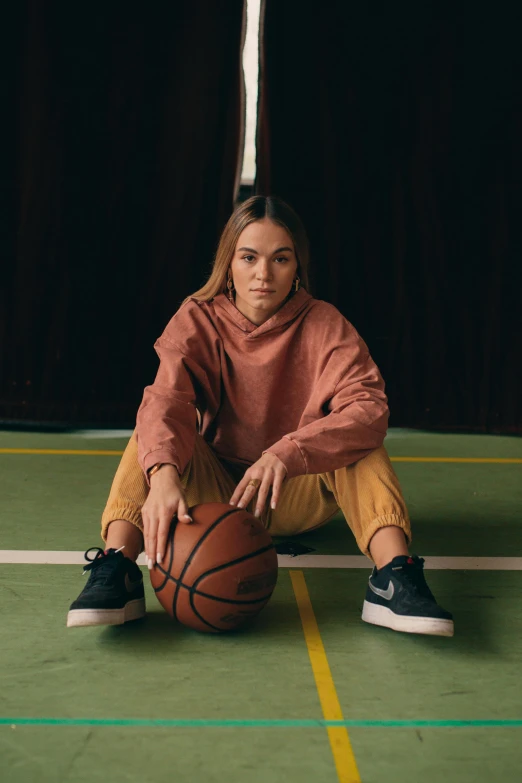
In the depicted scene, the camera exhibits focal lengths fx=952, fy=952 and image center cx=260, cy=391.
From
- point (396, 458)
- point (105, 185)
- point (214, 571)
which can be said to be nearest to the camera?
point (214, 571)

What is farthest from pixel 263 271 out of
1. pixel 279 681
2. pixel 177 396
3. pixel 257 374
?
pixel 279 681

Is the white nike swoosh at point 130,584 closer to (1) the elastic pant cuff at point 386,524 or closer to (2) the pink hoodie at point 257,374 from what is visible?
(2) the pink hoodie at point 257,374

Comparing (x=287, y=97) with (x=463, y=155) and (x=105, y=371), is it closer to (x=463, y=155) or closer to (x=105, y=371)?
(x=463, y=155)

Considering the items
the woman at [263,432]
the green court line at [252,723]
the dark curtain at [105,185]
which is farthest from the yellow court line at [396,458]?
the green court line at [252,723]

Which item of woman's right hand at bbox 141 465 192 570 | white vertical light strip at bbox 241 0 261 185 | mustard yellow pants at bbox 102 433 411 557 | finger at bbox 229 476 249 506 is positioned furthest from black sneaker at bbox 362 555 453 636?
white vertical light strip at bbox 241 0 261 185

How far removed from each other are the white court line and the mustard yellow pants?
0.12 meters

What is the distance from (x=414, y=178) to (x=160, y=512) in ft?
11.7

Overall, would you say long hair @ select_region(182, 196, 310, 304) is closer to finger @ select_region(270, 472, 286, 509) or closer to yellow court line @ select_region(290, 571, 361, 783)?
finger @ select_region(270, 472, 286, 509)

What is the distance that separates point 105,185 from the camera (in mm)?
4992

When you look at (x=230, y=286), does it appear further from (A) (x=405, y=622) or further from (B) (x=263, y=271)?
(A) (x=405, y=622)

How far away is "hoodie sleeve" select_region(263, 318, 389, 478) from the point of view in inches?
84.3

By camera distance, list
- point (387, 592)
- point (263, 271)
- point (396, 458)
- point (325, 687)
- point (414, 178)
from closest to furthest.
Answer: point (325, 687) → point (387, 592) → point (263, 271) → point (396, 458) → point (414, 178)

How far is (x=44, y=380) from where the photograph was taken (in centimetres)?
507

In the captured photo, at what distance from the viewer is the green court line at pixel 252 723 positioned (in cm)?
160
